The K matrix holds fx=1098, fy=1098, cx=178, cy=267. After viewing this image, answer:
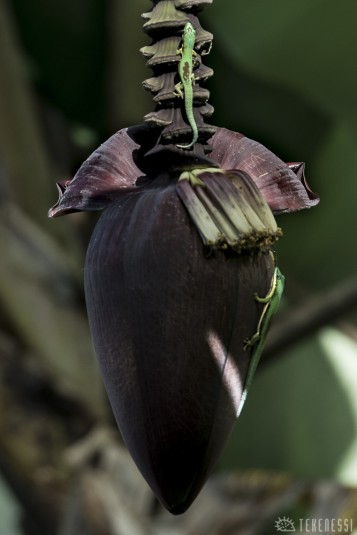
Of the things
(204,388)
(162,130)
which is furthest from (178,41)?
(204,388)

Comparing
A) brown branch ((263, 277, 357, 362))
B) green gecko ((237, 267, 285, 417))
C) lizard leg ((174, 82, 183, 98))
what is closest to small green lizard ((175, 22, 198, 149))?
lizard leg ((174, 82, 183, 98))

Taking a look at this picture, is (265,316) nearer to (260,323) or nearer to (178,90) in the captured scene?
(260,323)

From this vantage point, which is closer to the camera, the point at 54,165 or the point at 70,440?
the point at 70,440

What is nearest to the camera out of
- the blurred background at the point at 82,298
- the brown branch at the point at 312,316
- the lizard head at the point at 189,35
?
the lizard head at the point at 189,35

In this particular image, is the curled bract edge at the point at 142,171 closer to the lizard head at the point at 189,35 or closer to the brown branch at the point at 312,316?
the lizard head at the point at 189,35

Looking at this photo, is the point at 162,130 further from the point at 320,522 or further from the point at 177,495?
the point at 320,522

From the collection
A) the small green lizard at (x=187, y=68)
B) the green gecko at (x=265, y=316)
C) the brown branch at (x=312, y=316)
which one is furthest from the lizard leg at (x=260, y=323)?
the brown branch at (x=312, y=316)

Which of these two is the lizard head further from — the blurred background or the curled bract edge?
the blurred background

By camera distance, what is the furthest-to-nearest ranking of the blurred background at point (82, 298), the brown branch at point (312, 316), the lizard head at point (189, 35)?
the blurred background at point (82, 298) < the brown branch at point (312, 316) < the lizard head at point (189, 35)
